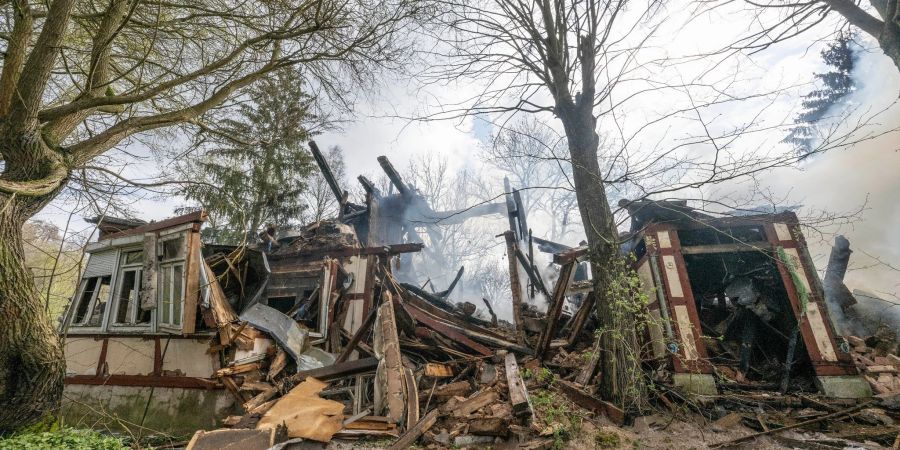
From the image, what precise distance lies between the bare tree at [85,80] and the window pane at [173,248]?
2.36 m

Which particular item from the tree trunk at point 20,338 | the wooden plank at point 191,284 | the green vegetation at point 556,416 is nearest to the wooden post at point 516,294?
the green vegetation at point 556,416

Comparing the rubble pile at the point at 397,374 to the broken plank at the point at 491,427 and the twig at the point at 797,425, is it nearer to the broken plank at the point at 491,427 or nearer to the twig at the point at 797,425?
the broken plank at the point at 491,427

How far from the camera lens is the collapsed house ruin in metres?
5.24

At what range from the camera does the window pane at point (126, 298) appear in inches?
315

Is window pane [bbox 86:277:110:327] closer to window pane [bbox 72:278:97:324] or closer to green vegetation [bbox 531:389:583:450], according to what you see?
window pane [bbox 72:278:97:324]

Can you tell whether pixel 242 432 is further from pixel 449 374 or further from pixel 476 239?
pixel 476 239

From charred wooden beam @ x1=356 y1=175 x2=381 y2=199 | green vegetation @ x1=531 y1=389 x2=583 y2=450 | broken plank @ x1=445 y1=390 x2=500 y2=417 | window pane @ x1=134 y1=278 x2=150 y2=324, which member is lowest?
green vegetation @ x1=531 y1=389 x2=583 y2=450

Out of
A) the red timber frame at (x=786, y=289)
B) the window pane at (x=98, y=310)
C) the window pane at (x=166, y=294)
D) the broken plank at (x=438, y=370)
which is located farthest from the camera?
the window pane at (x=98, y=310)

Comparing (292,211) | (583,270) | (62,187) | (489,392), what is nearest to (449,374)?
(489,392)

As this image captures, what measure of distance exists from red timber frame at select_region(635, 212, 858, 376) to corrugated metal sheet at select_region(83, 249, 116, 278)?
12262mm

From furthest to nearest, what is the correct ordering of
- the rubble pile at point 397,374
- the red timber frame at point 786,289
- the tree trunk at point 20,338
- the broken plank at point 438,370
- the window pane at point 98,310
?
the window pane at point 98,310
the broken plank at point 438,370
the red timber frame at point 786,289
the rubble pile at point 397,374
the tree trunk at point 20,338

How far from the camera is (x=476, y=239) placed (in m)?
27.1

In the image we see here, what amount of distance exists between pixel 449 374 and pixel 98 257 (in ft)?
31.2

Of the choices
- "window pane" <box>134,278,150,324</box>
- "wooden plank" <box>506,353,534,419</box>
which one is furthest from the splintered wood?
"window pane" <box>134,278,150,324</box>
